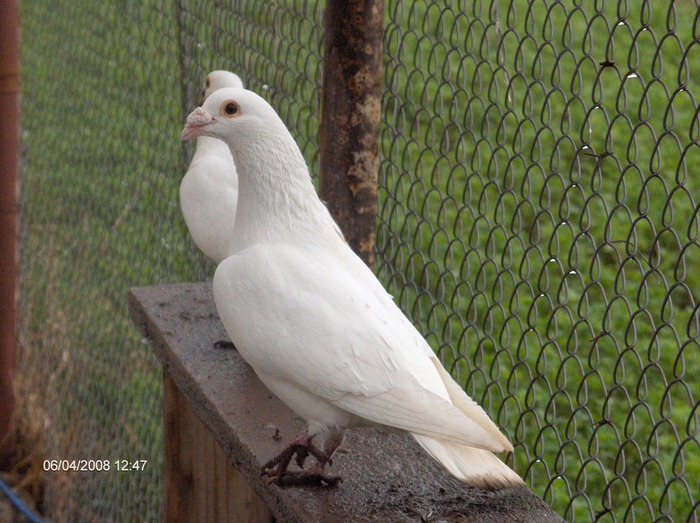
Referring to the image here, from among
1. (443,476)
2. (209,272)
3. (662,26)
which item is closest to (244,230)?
(443,476)

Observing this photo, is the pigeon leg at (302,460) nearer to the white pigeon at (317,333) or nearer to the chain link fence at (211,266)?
the white pigeon at (317,333)

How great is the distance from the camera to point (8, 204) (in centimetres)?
415

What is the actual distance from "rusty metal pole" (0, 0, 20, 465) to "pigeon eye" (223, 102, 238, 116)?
2.24m

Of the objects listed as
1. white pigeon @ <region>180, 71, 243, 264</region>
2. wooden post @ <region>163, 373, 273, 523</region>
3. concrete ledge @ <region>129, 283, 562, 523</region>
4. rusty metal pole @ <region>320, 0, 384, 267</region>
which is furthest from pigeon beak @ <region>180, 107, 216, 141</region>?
wooden post @ <region>163, 373, 273, 523</region>

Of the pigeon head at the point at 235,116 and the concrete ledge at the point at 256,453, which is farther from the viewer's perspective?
the pigeon head at the point at 235,116

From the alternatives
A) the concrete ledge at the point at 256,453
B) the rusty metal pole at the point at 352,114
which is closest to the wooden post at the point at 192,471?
the concrete ledge at the point at 256,453

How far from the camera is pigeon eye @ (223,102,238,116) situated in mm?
2084

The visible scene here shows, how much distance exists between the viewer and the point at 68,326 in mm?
5008

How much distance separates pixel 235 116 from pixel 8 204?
7.79 feet

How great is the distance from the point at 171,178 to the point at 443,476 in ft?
9.28

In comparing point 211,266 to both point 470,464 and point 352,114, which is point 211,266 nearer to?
point 352,114

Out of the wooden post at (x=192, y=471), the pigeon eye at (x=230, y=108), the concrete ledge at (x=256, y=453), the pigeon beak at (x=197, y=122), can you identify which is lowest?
the wooden post at (x=192, y=471)

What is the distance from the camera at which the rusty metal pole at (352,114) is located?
2.38 meters

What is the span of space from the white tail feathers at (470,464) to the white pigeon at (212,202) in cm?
121
